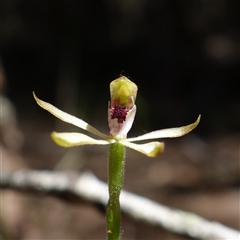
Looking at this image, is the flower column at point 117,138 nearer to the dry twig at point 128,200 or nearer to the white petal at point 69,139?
the white petal at point 69,139

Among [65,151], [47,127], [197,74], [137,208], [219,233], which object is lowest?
[219,233]

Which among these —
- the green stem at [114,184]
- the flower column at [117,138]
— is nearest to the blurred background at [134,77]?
the flower column at [117,138]

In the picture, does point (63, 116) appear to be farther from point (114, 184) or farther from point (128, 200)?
point (128, 200)

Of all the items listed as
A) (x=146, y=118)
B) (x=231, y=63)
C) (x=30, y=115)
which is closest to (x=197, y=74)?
(x=231, y=63)

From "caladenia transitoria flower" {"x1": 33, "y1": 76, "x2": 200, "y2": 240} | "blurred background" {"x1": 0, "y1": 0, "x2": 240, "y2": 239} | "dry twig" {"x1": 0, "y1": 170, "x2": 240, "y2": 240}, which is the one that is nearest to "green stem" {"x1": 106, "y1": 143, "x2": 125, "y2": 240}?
"caladenia transitoria flower" {"x1": 33, "y1": 76, "x2": 200, "y2": 240}

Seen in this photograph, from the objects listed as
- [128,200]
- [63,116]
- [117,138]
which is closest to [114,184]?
[117,138]

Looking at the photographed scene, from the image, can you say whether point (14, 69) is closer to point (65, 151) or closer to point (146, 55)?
point (146, 55)

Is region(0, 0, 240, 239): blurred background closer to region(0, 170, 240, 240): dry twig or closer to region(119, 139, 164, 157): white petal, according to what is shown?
region(0, 170, 240, 240): dry twig
